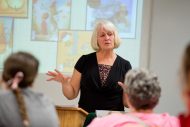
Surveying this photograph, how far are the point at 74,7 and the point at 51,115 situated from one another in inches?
116

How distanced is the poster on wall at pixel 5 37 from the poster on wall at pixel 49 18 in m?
0.30

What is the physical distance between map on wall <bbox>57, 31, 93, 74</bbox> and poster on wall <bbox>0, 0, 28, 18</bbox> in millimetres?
540

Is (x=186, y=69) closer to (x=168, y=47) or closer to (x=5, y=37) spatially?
(x=168, y=47)

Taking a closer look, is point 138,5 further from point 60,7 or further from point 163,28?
point 60,7

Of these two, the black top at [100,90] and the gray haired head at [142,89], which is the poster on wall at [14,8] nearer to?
the black top at [100,90]

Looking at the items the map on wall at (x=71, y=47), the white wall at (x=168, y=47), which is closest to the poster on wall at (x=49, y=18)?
the map on wall at (x=71, y=47)

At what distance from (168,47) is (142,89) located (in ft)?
8.63

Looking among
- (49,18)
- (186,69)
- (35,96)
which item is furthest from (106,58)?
(186,69)

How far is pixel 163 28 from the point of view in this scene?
14.7 ft

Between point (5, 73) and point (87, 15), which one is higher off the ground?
point (87, 15)

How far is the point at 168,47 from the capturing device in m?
4.47

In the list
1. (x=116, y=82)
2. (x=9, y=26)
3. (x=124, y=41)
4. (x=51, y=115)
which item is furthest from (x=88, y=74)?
(x=9, y=26)

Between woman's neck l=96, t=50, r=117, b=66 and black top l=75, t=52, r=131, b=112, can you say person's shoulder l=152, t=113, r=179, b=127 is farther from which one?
woman's neck l=96, t=50, r=117, b=66

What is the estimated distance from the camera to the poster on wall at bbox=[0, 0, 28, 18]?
4.79m
